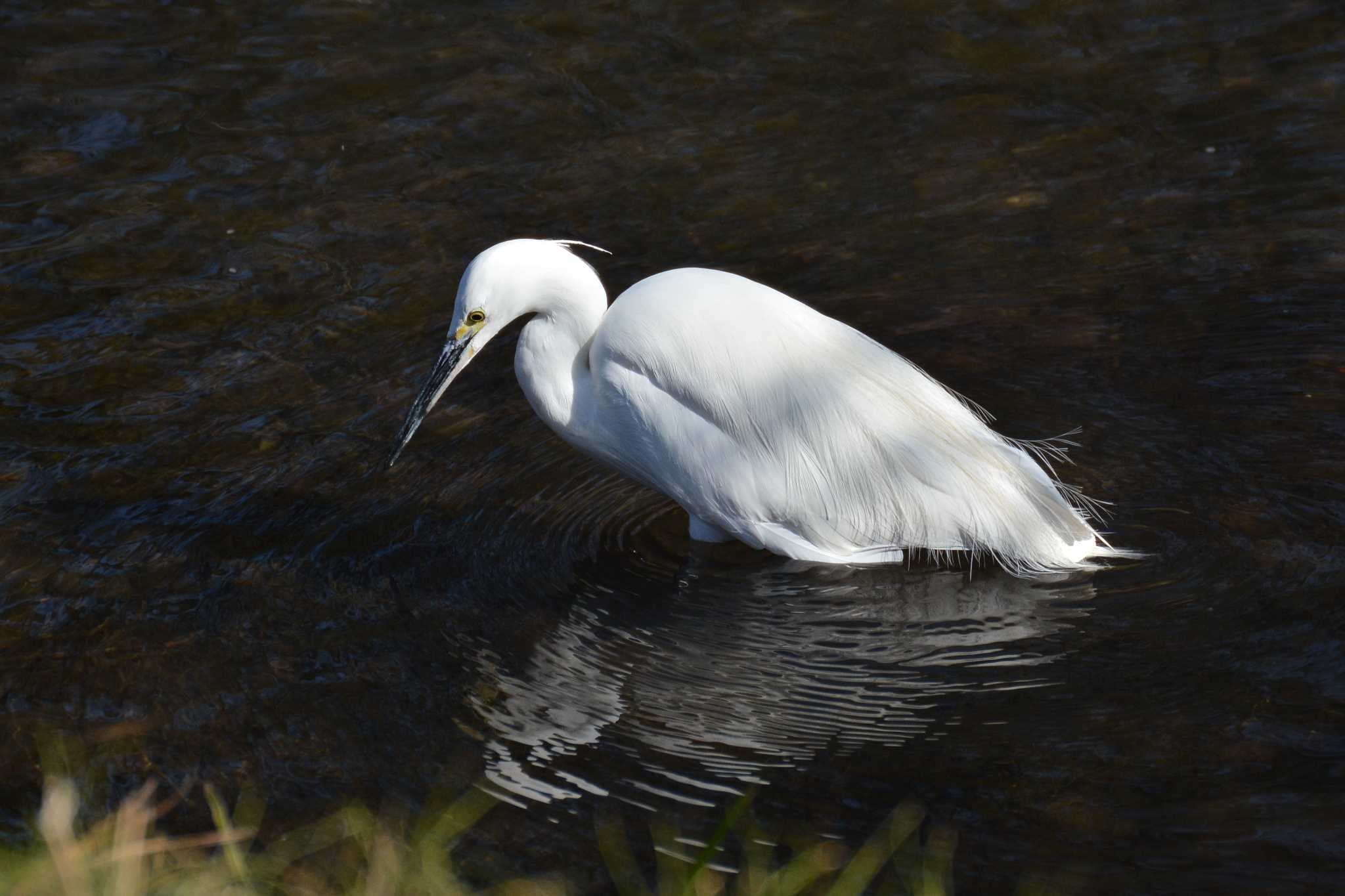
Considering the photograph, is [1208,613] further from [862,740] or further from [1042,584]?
[862,740]

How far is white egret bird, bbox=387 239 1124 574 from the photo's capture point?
4.14 m

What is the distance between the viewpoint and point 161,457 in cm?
485

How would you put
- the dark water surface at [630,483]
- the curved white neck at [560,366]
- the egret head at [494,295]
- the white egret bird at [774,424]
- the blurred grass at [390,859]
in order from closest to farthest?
the blurred grass at [390,859] → the dark water surface at [630,483] → the egret head at [494,295] → the white egret bird at [774,424] → the curved white neck at [560,366]

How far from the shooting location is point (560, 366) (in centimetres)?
437

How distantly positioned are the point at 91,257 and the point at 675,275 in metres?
3.11

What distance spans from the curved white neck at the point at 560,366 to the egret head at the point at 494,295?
0.11m

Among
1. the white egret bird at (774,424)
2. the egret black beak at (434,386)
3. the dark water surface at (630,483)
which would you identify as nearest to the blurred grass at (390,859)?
the dark water surface at (630,483)

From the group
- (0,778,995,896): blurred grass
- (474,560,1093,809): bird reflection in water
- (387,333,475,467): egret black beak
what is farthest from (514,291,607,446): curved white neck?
(0,778,995,896): blurred grass

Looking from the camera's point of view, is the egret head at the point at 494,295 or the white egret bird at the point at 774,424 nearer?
the egret head at the point at 494,295

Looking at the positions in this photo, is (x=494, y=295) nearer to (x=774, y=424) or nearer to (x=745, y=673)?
(x=774, y=424)

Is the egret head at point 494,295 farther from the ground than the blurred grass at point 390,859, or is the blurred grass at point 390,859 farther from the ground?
the egret head at point 494,295

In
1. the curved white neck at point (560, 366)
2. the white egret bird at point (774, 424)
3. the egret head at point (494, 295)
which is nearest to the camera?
the egret head at point (494, 295)

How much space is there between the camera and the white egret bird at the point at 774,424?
4.14 meters

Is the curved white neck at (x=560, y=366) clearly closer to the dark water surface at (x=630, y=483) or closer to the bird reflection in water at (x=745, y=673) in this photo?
the dark water surface at (x=630, y=483)
